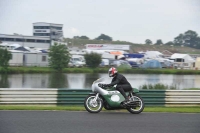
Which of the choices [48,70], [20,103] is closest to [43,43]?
[48,70]

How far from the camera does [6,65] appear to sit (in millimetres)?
46812

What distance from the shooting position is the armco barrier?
1442 cm

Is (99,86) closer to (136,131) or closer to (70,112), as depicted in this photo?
(70,112)

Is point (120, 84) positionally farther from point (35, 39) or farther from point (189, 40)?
point (189, 40)

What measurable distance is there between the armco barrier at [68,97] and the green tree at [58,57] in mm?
33401

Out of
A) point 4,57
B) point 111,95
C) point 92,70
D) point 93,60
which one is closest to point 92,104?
point 111,95

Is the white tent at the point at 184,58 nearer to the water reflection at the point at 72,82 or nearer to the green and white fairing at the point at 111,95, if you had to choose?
the water reflection at the point at 72,82

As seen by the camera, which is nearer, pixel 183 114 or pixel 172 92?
pixel 183 114

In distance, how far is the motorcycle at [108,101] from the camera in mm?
12500

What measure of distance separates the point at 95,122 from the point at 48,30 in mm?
87408

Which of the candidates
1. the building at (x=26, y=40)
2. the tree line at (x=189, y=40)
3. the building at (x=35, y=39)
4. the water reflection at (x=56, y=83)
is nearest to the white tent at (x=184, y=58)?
the tree line at (x=189, y=40)

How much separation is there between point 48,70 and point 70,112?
3561 cm

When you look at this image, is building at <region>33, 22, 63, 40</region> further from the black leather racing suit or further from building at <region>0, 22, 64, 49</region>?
the black leather racing suit

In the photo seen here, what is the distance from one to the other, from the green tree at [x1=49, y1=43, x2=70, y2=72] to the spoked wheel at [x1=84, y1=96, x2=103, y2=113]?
35671mm
